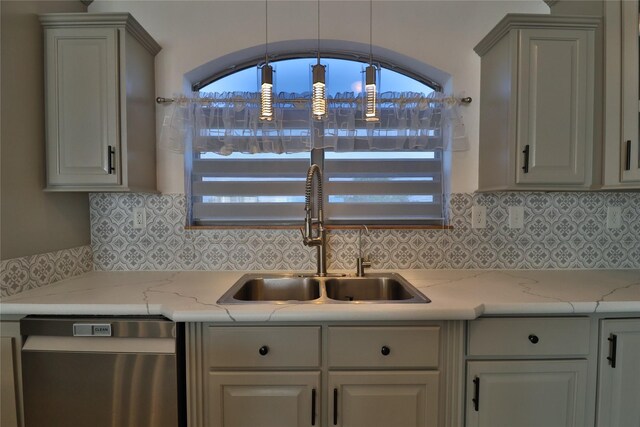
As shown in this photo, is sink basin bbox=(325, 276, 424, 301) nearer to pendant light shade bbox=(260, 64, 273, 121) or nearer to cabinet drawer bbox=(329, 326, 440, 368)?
cabinet drawer bbox=(329, 326, 440, 368)

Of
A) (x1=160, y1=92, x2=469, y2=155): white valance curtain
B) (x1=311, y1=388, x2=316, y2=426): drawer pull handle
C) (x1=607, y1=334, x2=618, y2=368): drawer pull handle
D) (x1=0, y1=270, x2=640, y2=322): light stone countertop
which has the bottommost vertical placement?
(x1=311, y1=388, x2=316, y2=426): drawer pull handle

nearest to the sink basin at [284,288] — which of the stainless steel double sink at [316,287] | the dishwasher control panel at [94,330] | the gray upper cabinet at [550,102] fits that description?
the stainless steel double sink at [316,287]

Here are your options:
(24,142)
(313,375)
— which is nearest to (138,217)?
(24,142)

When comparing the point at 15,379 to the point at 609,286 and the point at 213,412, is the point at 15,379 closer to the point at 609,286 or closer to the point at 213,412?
the point at 213,412

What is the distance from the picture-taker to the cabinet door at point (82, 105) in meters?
1.46

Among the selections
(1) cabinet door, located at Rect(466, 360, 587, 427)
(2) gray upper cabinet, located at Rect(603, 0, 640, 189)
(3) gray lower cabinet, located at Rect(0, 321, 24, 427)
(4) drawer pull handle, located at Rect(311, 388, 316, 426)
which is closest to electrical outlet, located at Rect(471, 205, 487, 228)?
(2) gray upper cabinet, located at Rect(603, 0, 640, 189)

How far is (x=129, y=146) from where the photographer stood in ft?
5.01

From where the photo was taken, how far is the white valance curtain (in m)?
1.79

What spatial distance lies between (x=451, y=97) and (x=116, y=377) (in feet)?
6.87

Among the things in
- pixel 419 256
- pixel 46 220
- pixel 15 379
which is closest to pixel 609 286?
pixel 419 256

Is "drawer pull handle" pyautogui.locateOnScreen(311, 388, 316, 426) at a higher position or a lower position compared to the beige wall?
lower

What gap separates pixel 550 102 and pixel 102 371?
2.28 meters

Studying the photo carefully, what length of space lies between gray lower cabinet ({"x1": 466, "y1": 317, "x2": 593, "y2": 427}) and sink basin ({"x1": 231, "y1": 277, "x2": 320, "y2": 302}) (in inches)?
31.4

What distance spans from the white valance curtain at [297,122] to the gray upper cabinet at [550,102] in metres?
0.33
